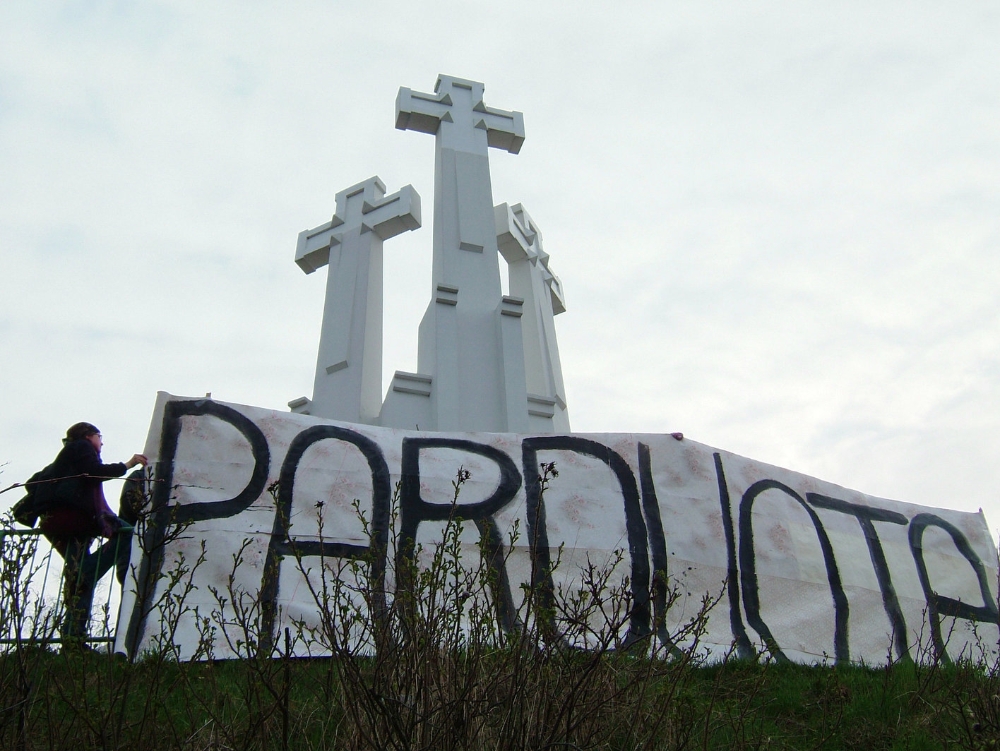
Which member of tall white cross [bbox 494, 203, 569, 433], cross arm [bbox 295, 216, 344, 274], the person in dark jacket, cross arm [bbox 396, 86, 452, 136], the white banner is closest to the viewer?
the person in dark jacket

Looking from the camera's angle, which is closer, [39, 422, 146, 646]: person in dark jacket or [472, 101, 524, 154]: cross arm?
[39, 422, 146, 646]: person in dark jacket

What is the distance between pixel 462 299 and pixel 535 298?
5.94 ft

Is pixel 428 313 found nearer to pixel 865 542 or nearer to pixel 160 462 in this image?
pixel 160 462

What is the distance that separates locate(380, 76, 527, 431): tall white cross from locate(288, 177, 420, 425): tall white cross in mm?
697

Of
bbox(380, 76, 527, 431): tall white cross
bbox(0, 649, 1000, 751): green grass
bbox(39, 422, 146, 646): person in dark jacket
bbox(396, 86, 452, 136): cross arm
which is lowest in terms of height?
bbox(0, 649, 1000, 751): green grass

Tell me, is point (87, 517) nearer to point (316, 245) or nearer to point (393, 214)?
point (393, 214)

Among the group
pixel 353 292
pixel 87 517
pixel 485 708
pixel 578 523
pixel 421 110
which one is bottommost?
pixel 485 708

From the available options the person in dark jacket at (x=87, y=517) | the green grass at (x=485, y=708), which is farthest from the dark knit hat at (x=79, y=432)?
the green grass at (x=485, y=708)

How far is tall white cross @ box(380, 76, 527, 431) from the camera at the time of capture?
8.80 m

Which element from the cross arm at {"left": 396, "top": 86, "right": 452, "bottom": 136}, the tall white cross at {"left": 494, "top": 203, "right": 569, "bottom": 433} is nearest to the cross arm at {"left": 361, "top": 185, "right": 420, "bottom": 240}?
the cross arm at {"left": 396, "top": 86, "right": 452, "bottom": 136}

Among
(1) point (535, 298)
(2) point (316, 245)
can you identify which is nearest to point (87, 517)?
(2) point (316, 245)

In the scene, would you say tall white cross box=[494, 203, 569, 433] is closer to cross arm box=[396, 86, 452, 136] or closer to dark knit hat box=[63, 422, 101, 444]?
cross arm box=[396, 86, 452, 136]

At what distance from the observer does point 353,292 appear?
1030 cm

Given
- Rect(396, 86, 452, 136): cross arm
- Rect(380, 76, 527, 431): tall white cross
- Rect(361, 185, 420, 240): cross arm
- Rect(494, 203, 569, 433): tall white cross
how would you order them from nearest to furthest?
Rect(380, 76, 527, 431): tall white cross → Rect(494, 203, 569, 433): tall white cross → Rect(361, 185, 420, 240): cross arm → Rect(396, 86, 452, 136): cross arm
